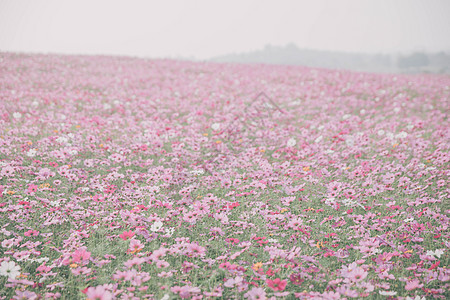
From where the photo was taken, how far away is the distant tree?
77.0m

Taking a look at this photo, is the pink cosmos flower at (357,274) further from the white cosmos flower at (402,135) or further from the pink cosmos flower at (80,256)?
the white cosmos flower at (402,135)


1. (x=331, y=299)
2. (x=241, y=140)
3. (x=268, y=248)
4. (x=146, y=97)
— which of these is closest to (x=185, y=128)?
(x=241, y=140)

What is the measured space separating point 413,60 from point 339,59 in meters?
20.2

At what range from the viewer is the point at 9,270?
92.5 inches

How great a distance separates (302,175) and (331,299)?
2.45 metres

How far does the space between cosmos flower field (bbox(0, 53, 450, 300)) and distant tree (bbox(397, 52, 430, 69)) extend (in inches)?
3289

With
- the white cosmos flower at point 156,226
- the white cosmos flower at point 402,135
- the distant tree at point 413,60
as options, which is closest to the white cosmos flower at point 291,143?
the white cosmos flower at point 402,135

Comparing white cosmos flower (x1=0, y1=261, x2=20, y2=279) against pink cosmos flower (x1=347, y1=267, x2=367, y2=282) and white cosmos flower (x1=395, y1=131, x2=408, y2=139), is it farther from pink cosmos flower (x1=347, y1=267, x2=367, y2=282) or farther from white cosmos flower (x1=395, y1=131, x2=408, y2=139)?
white cosmos flower (x1=395, y1=131, x2=408, y2=139)

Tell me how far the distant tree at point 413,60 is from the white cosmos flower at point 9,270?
307 ft

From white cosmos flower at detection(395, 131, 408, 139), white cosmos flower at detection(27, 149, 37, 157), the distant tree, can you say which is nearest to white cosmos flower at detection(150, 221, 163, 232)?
white cosmos flower at detection(27, 149, 37, 157)

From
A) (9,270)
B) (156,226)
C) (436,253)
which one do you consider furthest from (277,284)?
(9,270)

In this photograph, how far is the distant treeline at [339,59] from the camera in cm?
7119

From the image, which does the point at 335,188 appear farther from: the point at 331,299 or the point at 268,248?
the point at 331,299

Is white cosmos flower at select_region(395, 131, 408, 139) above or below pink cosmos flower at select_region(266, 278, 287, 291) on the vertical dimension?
above
